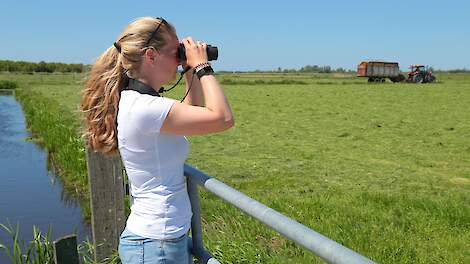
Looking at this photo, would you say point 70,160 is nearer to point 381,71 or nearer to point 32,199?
point 32,199

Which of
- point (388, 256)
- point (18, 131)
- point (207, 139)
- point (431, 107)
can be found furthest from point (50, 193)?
point (431, 107)

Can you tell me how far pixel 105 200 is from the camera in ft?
11.3

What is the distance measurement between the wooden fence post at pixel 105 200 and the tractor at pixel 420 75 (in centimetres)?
5502

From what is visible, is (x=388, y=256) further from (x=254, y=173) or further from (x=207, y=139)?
(x=207, y=139)

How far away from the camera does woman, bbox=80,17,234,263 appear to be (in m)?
1.88

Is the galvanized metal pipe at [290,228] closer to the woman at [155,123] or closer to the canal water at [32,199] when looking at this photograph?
the woman at [155,123]

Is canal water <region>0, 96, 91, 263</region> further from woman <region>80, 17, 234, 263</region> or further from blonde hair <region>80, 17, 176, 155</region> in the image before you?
woman <region>80, 17, 234, 263</region>

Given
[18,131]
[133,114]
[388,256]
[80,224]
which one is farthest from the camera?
[18,131]

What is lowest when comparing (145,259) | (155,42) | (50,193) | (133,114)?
(50,193)

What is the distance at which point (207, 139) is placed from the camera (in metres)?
13.8

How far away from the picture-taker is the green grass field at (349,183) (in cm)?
455

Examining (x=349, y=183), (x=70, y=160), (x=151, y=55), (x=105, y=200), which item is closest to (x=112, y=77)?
(x=151, y=55)

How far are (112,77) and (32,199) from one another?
7.63m

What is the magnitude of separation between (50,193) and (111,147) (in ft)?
25.5
